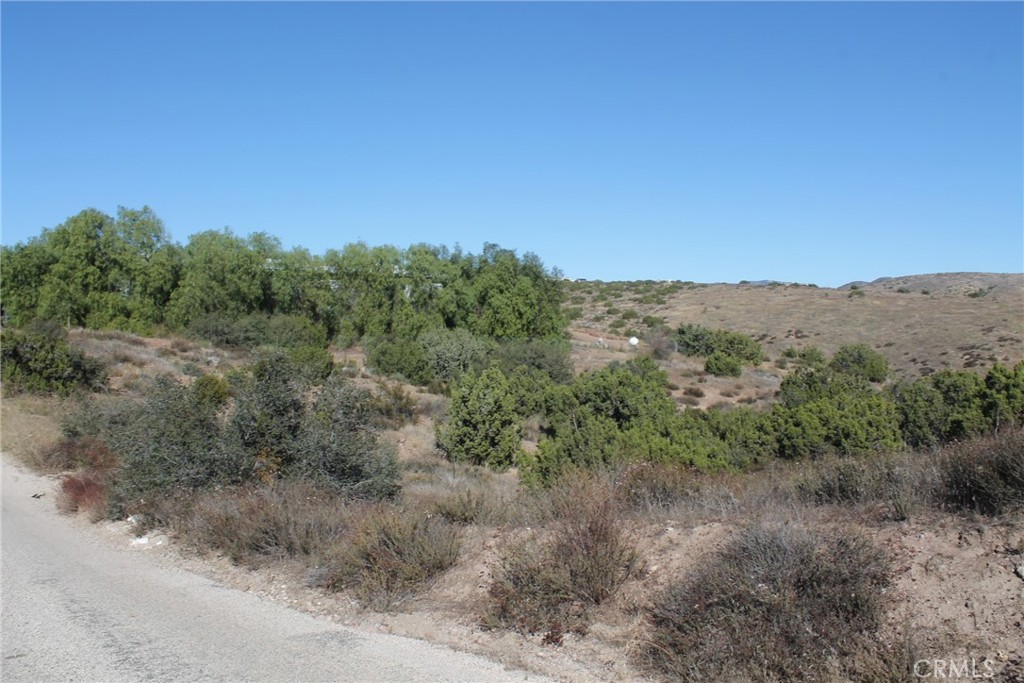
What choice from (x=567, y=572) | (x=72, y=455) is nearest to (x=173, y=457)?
(x=567, y=572)

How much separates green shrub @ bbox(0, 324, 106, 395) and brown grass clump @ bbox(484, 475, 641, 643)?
2471 centimetres

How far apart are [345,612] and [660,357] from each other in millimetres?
50703

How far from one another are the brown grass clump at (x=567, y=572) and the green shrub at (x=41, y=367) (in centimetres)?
2471

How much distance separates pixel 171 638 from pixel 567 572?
3.30 m

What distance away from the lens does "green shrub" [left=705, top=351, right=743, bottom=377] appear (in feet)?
159

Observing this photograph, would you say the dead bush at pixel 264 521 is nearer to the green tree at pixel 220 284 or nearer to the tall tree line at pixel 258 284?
the tall tree line at pixel 258 284

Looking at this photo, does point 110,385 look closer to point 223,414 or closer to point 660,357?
point 223,414

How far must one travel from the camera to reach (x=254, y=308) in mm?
51750

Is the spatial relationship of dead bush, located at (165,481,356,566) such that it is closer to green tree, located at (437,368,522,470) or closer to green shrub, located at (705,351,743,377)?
green tree, located at (437,368,522,470)

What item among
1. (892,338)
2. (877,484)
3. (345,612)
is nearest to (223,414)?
(345,612)

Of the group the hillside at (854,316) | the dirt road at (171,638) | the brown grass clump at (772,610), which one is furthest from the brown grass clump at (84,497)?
the hillside at (854,316)

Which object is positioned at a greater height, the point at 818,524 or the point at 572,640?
the point at 818,524

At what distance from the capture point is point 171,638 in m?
6.34

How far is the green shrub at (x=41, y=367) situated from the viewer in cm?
2639
